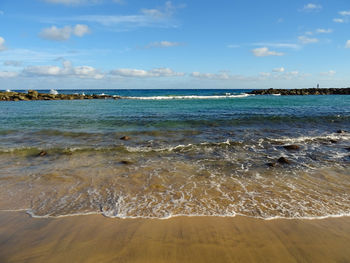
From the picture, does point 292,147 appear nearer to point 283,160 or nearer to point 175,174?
point 283,160

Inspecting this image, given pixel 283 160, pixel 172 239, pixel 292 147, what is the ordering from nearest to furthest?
pixel 172 239 → pixel 283 160 → pixel 292 147

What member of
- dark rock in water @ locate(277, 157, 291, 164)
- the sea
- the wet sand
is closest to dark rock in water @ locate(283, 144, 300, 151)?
the sea

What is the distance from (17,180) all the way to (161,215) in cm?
458

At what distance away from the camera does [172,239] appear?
12.0ft

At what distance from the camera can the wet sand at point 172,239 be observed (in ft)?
10.7

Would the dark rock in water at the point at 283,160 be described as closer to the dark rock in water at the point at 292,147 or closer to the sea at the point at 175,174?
the sea at the point at 175,174

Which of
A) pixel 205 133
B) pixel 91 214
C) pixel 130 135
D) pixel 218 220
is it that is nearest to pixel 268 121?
pixel 205 133

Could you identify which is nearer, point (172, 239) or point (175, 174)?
point (172, 239)

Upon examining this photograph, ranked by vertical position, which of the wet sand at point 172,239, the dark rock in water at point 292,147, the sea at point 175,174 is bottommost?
the wet sand at point 172,239

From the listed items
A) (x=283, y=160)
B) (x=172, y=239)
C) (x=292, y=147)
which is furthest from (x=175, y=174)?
(x=292, y=147)

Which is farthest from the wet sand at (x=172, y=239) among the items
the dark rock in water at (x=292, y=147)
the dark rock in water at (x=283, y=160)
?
the dark rock in water at (x=292, y=147)

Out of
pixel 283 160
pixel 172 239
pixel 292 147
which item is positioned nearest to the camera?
pixel 172 239

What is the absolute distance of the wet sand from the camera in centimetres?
327

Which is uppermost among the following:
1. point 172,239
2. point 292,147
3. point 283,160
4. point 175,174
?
point 292,147
